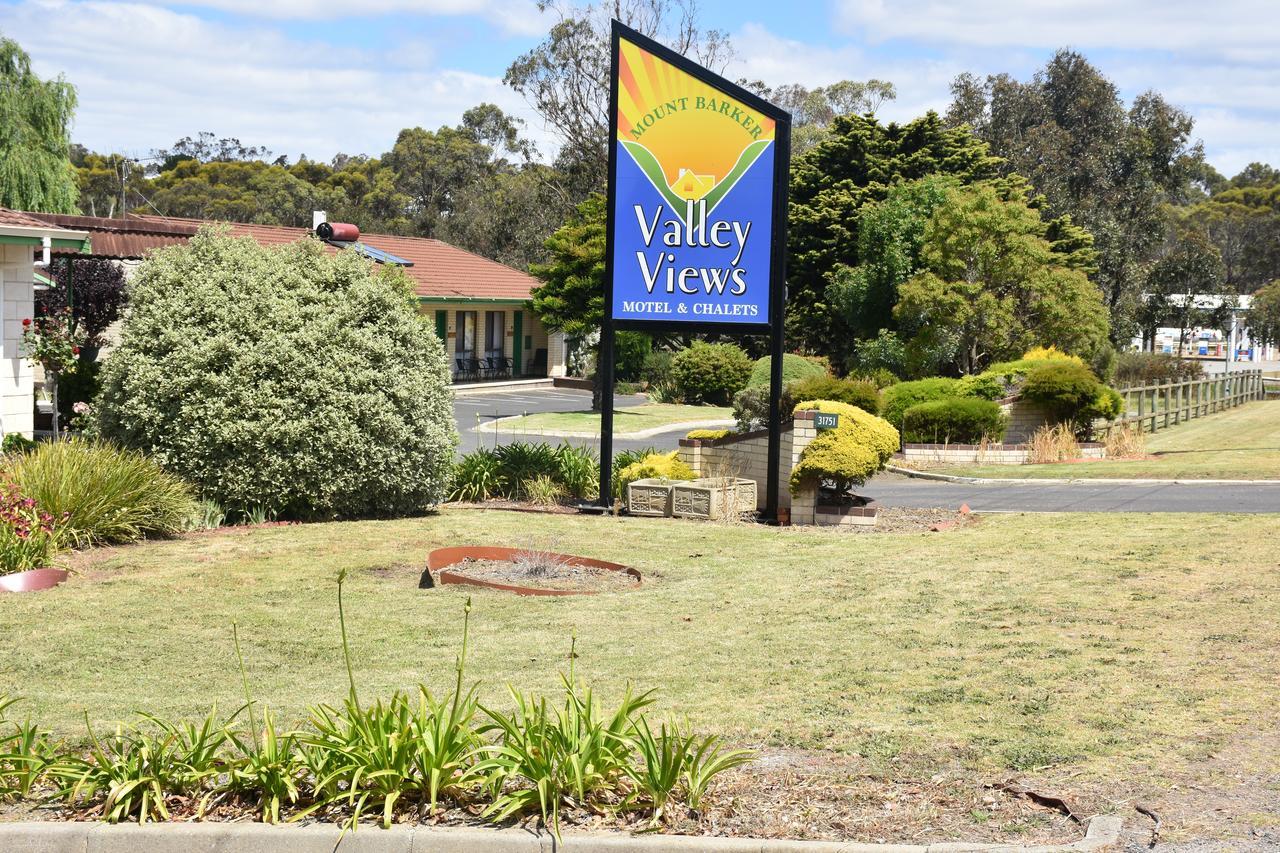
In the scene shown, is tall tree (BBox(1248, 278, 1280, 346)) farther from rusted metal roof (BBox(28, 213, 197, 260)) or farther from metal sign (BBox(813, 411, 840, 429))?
metal sign (BBox(813, 411, 840, 429))

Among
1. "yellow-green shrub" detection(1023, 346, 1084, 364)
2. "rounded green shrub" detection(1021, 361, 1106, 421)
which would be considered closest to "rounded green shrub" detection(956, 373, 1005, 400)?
"rounded green shrub" detection(1021, 361, 1106, 421)

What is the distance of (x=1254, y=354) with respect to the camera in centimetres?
11150

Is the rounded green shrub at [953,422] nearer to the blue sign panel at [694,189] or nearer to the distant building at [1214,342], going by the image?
the blue sign panel at [694,189]

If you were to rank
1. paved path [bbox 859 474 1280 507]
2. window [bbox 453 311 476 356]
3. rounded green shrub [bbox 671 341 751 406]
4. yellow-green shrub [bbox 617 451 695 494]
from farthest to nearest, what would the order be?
window [bbox 453 311 476 356], rounded green shrub [bbox 671 341 751 406], yellow-green shrub [bbox 617 451 695 494], paved path [bbox 859 474 1280 507]

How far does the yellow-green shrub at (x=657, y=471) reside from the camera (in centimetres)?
1862

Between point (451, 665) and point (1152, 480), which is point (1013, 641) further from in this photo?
point (1152, 480)

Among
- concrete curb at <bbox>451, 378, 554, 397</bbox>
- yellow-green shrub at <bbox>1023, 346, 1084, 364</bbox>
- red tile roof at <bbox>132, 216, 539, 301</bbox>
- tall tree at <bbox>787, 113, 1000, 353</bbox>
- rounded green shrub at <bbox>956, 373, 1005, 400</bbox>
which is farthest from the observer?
red tile roof at <bbox>132, 216, 539, 301</bbox>

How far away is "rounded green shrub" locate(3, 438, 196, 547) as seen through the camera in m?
13.5

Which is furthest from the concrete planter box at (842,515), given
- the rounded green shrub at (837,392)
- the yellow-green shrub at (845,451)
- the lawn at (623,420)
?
the lawn at (623,420)

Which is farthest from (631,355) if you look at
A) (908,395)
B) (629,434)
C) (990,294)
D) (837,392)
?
(837,392)

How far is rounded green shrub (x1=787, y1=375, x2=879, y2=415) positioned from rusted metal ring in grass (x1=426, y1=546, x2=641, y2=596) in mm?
11261

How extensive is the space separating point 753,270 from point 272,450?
690cm

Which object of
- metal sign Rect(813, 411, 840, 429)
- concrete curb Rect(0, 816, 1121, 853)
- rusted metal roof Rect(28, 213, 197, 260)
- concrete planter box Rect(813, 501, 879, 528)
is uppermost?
rusted metal roof Rect(28, 213, 197, 260)

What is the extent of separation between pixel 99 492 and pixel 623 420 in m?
23.9
